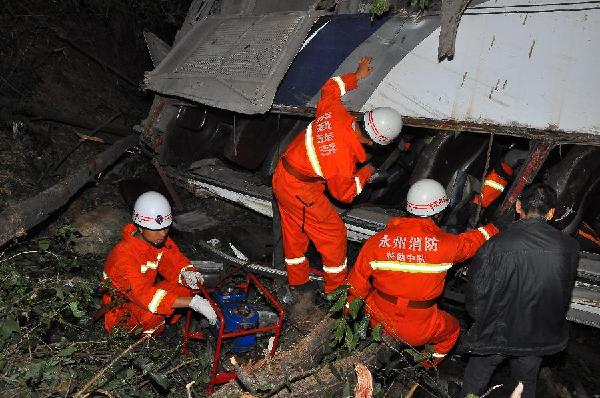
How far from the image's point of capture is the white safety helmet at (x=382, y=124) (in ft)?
11.2

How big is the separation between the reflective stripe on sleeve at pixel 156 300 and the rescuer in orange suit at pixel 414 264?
1184mm

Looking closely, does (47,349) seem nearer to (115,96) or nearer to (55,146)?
(55,146)

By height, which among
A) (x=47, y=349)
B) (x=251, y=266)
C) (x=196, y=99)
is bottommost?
(x=251, y=266)

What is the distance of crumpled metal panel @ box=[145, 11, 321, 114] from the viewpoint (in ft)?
13.4

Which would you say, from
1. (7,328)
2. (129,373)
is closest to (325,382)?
(129,373)

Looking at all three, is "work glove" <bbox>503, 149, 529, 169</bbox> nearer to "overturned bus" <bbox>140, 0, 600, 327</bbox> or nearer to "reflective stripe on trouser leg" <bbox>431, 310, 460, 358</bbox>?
"overturned bus" <bbox>140, 0, 600, 327</bbox>

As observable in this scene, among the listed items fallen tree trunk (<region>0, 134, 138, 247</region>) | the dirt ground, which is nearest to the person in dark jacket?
the dirt ground

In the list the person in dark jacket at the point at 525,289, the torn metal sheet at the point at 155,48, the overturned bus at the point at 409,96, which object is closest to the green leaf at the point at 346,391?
the person in dark jacket at the point at 525,289

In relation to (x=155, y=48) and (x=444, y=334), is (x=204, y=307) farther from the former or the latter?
(x=155, y=48)

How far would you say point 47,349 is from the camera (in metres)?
2.61

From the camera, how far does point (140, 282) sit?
3279 mm

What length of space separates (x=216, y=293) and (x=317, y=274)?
35.8 inches

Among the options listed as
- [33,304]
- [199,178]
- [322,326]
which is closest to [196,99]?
[199,178]

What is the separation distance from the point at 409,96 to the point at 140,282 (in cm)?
216
